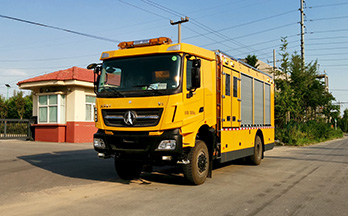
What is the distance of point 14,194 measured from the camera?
7000mm

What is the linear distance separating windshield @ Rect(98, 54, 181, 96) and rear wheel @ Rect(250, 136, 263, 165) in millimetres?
5534

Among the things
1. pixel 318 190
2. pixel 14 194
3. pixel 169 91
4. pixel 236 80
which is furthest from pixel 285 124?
pixel 14 194

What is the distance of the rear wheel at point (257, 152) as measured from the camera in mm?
11454

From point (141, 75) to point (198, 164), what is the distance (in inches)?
96.8

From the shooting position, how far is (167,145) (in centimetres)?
696

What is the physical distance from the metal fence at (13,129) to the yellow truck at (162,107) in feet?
59.5

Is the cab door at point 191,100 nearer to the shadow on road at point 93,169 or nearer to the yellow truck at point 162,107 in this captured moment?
the yellow truck at point 162,107

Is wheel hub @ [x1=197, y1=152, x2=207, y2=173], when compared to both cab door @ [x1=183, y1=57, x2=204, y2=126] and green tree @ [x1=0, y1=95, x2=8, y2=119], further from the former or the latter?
green tree @ [x1=0, y1=95, x2=8, y2=119]

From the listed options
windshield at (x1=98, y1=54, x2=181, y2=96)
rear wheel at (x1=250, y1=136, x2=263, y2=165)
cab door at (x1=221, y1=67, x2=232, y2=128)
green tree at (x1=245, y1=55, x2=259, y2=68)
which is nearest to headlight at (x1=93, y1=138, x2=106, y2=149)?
windshield at (x1=98, y1=54, x2=181, y2=96)

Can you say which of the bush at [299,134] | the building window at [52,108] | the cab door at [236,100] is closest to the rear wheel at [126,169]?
the cab door at [236,100]

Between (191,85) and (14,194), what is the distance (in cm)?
447

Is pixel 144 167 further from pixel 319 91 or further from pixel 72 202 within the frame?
pixel 319 91

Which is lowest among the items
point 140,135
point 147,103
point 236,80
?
point 140,135

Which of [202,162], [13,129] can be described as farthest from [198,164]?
[13,129]
